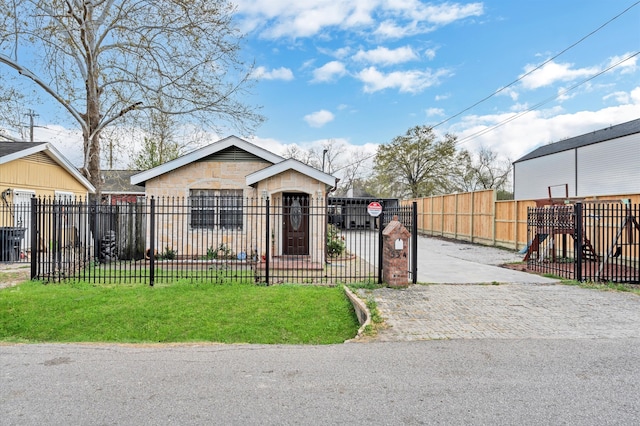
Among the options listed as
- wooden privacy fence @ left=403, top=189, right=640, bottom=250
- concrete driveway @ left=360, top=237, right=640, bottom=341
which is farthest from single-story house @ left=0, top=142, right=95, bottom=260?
wooden privacy fence @ left=403, top=189, right=640, bottom=250

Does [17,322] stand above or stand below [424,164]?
below

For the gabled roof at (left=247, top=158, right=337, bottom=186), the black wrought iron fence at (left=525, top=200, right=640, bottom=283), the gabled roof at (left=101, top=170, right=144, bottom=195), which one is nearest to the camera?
the black wrought iron fence at (left=525, top=200, right=640, bottom=283)

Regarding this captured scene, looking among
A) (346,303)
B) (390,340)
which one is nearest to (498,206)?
(346,303)

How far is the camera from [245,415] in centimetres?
331

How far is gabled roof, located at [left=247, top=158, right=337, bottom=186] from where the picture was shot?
37.2ft

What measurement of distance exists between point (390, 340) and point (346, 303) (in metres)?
2.01

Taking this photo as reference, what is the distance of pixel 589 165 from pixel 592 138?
1.86 metres

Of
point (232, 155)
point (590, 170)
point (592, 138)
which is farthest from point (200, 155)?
point (592, 138)

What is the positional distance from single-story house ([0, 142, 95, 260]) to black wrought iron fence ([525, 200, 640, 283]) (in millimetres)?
15464

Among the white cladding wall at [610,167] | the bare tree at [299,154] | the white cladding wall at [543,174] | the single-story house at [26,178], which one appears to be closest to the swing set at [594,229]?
the white cladding wall at [610,167]

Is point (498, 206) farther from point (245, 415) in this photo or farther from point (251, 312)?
point (245, 415)

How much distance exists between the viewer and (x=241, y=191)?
1257cm

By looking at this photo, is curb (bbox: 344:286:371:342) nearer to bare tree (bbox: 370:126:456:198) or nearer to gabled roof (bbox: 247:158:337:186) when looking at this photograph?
gabled roof (bbox: 247:158:337:186)

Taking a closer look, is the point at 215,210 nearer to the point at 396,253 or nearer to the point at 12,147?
the point at 396,253
